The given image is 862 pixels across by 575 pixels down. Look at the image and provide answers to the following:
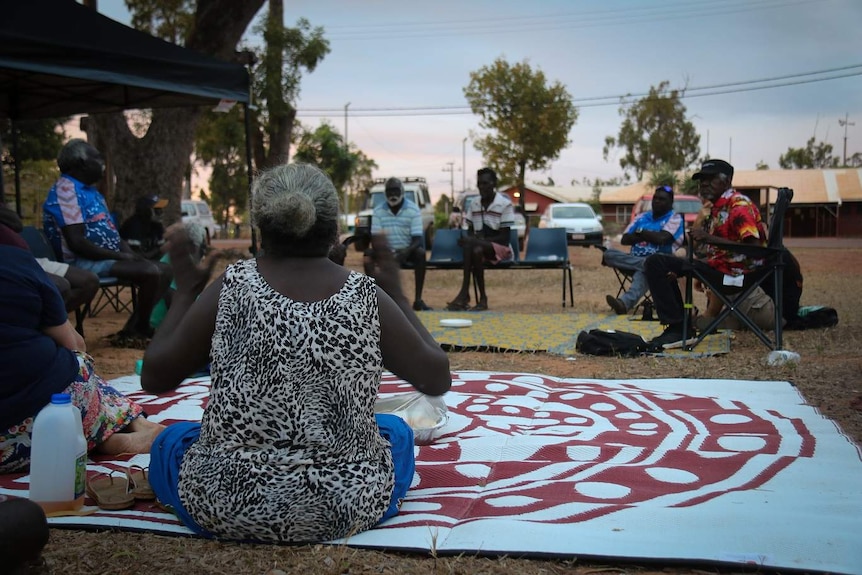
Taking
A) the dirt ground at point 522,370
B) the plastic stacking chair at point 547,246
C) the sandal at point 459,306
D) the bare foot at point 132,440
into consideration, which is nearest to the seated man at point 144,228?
the dirt ground at point 522,370

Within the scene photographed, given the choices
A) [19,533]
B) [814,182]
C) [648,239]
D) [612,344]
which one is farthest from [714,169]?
[814,182]

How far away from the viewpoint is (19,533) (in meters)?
1.92

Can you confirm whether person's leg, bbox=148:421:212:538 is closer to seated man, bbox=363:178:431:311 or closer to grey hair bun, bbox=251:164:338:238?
grey hair bun, bbox=251:164:338:238

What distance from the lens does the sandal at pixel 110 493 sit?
2.61m

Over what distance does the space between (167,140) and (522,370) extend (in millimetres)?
7303

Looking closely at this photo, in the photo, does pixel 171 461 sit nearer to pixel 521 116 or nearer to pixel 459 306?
pixel 459 306

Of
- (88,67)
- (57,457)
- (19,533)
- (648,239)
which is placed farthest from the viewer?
(648,239)

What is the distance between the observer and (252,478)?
2182 mm

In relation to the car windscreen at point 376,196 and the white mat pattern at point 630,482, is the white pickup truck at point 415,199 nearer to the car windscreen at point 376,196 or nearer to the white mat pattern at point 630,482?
the car windscreen at point 376,196

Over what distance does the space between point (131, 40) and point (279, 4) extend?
41.5 feet

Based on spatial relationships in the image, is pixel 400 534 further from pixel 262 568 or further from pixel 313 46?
pixel 313 46

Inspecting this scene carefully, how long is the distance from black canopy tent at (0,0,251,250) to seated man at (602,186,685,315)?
394 cm

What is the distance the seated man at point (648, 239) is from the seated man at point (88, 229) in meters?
4.37

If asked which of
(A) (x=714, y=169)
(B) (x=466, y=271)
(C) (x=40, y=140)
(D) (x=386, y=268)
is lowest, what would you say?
(B) (x=466, y=271)
